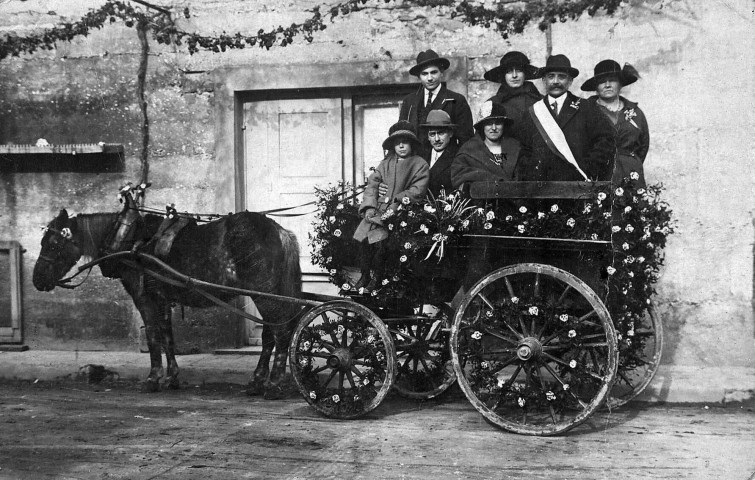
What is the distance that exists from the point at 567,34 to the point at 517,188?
2.94 m

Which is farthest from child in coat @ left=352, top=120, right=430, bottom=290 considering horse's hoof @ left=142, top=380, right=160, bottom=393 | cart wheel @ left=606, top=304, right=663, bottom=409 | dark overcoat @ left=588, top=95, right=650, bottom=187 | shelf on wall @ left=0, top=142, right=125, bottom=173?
shelf on wall @ left=0, top=142, right=125, bottom=173

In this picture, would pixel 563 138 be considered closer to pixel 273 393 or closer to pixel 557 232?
pixel 557 232

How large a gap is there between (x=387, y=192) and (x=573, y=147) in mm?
1372

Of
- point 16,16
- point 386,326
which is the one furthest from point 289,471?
point 16,16

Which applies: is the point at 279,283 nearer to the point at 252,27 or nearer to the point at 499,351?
the point at 499,351

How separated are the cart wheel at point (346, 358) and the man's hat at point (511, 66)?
2.59 meters

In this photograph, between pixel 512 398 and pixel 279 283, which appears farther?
pixel 279 283

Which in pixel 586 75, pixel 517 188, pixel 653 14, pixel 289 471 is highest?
pixel 653 14

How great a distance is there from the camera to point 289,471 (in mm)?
4801

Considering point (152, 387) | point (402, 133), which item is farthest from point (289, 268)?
point (152, 387)

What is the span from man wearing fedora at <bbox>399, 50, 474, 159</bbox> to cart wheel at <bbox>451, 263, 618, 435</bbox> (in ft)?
5.70

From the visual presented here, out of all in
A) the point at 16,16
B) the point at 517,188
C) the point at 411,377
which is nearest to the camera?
the point at 517,188

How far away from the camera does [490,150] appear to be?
20.5 feet

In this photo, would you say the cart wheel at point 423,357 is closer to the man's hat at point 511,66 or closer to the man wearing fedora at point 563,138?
the man wearing fedora at point 563,138
